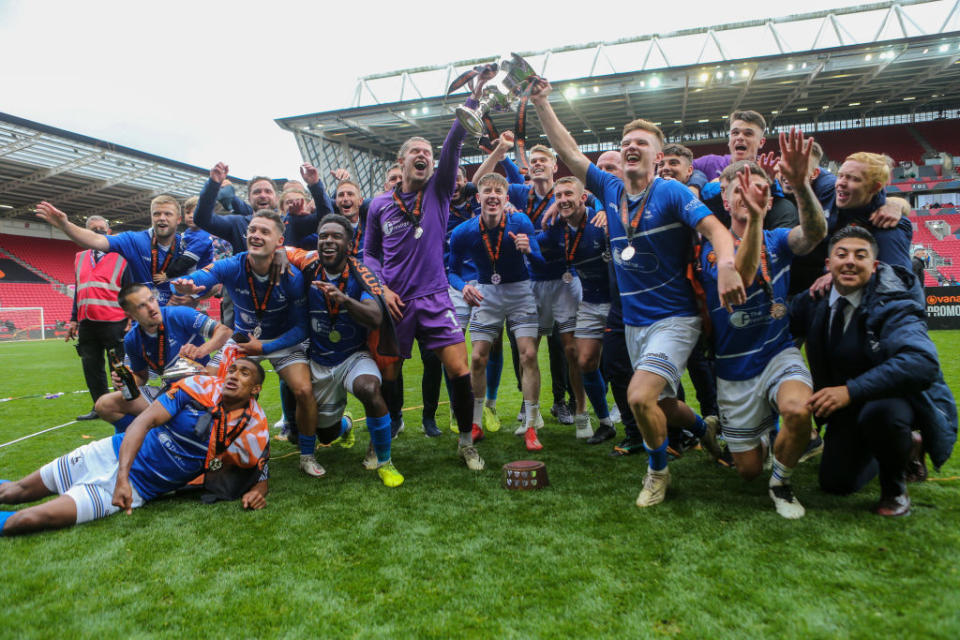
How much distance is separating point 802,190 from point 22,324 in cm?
3485

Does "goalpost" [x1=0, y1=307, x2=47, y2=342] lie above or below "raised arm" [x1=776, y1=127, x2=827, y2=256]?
below

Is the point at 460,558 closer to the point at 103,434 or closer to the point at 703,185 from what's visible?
the point at 703,185

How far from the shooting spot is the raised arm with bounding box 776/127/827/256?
113 inches

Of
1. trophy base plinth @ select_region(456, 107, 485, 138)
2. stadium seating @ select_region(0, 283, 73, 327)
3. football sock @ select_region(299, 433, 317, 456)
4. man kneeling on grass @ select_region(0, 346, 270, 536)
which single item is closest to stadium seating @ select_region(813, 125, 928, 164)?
trophy base plinth @ select_region(456, 107, 485, 138)

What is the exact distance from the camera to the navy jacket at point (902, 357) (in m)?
2.79

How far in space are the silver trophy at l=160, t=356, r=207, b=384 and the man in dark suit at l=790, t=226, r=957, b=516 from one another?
4.16 meters

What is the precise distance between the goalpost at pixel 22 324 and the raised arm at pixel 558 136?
3151cm

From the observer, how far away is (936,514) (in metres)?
2.89

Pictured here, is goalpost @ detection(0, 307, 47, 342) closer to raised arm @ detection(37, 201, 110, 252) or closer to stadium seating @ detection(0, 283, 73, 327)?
stadium seating @ detection(0, 283, 73, 327)

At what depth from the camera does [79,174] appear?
92.4 ft

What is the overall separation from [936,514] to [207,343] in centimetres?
466

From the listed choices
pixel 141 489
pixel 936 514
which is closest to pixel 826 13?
pixel 936 514

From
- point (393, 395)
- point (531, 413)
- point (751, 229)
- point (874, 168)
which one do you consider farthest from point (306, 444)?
point (874, 168)

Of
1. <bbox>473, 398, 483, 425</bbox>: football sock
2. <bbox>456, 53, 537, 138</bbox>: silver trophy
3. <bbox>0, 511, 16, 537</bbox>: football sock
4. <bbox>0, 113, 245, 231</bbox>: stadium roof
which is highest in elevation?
<bbox>0, 113, 245, 231</bbox>: stadium roof
